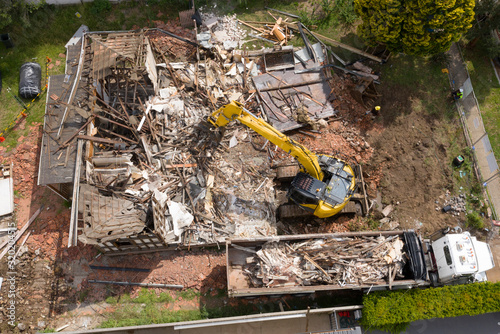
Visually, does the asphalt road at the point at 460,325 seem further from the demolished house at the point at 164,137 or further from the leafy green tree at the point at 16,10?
the leafy green tree at the point at 16,10

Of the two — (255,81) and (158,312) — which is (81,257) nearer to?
(158,312)

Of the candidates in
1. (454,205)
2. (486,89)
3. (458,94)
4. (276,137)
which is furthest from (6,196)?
(486,89)

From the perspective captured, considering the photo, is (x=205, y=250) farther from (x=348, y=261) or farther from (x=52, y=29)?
(x=52, y=29)

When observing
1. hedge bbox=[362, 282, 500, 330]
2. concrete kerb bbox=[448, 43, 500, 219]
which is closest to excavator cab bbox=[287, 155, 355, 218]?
hedge bbox=[362, 282, 500, 330]

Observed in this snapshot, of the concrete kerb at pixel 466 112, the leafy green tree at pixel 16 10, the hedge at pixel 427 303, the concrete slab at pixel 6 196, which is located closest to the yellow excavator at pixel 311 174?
the hedge at pixel 427 303

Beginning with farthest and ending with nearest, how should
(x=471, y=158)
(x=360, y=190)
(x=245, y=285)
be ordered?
(x=471, y=158) → (x=360, y=190) → (x=245, y=285)

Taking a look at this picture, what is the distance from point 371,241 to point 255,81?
11039 millimetres

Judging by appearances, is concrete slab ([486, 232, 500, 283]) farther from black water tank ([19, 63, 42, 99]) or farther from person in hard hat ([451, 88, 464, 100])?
black water tank ([19, 63, 42, 99])

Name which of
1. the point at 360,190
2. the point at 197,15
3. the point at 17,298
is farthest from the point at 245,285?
the point at 197,15

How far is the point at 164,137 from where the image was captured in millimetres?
17422

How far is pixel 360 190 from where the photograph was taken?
17.2m

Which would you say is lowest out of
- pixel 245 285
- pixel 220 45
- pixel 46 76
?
pixel 245 285

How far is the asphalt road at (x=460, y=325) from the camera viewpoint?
51.3 ft

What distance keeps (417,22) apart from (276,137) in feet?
31.4
